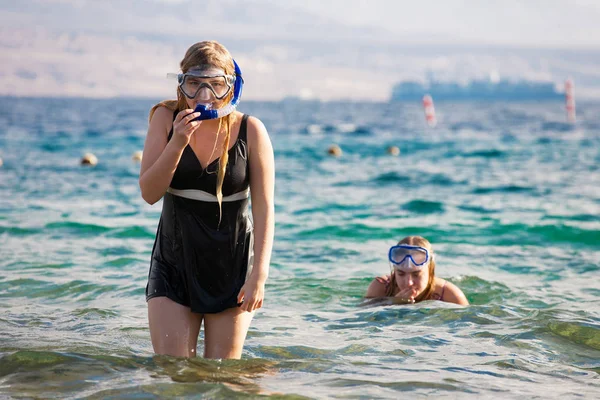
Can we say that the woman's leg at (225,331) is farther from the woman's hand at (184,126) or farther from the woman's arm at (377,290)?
the woman's arm at (377,290)

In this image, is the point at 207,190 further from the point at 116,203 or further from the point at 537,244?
the point at 116,203

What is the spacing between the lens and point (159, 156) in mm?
4613

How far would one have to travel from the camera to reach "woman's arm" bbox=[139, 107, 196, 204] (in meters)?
4.50

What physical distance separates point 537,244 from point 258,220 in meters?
8.95

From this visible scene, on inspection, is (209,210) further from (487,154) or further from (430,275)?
(487,154)

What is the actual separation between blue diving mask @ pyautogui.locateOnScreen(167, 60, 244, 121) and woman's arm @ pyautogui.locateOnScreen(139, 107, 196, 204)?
178mm

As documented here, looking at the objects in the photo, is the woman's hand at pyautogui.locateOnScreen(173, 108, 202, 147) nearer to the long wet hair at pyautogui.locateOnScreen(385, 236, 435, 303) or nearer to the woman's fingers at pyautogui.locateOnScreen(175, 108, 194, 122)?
the woman's fingers at pyautogui.locateOnScreen(175, 108, 194, 122)

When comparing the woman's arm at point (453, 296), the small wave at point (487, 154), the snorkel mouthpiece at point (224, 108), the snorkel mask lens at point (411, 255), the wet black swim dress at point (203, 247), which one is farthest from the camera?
the small wave at point (487, 154)

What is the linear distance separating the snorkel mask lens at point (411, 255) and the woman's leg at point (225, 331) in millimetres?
3205

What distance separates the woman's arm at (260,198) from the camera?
4.72 meters

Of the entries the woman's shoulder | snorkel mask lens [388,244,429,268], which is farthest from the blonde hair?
the woman's shoulder

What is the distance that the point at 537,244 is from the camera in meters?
12.8

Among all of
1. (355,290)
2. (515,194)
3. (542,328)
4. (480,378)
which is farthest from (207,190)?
(515,194)

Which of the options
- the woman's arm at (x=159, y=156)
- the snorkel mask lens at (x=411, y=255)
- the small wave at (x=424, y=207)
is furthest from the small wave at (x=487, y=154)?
the woman's arm at (x=159, y=156)
